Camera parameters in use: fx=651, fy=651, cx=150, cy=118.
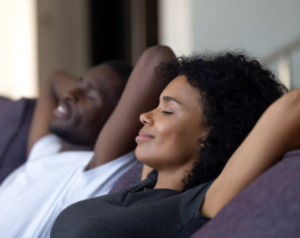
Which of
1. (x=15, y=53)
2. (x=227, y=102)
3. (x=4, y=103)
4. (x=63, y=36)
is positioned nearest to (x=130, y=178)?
(x=227, y=102)

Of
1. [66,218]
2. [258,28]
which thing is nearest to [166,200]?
[66,218]

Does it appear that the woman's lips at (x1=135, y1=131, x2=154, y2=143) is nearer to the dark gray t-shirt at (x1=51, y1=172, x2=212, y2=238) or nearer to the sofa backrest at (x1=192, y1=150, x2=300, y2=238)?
the dark gray t-shirt at (x1=51, y1=172, x2=212, y2=238)

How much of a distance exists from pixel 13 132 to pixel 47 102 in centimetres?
18

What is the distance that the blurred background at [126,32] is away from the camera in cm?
232

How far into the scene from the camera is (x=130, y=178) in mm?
1757

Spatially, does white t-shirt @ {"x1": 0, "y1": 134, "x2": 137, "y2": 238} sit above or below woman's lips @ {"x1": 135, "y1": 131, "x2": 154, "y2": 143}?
below

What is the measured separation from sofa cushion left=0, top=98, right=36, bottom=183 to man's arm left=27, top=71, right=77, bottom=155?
4 cm

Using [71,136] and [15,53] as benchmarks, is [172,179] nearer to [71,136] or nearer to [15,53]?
[71,136]

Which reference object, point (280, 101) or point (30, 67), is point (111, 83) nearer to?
point (280, 101)

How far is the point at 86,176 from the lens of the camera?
187cm

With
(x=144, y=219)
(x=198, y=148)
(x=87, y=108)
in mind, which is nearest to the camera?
(x=144, y=219)

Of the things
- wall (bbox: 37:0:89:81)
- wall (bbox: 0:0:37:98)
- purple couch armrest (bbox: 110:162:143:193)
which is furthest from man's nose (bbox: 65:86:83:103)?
wall (bbox: 37:0:89:81)

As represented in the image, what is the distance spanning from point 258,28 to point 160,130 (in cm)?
117

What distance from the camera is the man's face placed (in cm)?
210
